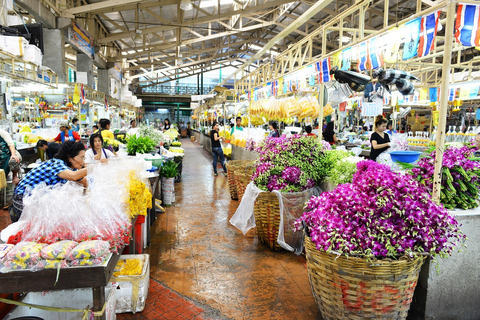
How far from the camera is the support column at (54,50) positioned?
10.1 m

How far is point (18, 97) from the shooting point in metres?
11.7

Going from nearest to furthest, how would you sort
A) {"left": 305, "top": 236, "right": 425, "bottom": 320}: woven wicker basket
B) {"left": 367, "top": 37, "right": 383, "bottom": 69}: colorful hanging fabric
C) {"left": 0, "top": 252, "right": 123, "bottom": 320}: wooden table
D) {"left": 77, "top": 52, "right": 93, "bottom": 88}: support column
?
1. {"left": 0, "top": 252, "right": 123, "bottom": 320}: wooden table
2. {"left": 305, "top": 236, "right": 425, "bottom": 320}: woven wicker basket
3. {"left": 367, "top": 37, "right": 383, "bottom": 69}: colorful hanging fabric
4. {"left": 77, "top": 52, "right": 93, "bottom": 88}: support column

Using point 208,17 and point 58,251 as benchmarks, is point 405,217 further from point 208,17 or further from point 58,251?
point 208,17

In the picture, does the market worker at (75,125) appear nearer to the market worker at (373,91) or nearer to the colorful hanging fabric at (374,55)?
the market worker at (373,91)

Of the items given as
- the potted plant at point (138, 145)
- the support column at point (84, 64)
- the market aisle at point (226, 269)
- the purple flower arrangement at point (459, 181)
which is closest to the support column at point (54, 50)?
the support column at point (84, 64)

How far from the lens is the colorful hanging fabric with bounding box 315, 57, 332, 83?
15.8 feet

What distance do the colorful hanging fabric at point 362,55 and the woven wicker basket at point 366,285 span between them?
242cm

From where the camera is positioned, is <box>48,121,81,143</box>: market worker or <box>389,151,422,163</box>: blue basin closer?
<box>389,151,422,163</box>: blue basin

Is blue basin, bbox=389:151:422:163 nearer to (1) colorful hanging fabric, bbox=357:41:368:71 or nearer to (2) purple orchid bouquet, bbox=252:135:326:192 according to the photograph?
(2) purple orchid bouquet, bbox=252:135:326:192

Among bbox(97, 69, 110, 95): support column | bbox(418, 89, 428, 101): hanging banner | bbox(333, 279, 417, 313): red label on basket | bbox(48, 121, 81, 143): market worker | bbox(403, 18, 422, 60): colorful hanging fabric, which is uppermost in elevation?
bbox(97, 69, 110, 95): support column

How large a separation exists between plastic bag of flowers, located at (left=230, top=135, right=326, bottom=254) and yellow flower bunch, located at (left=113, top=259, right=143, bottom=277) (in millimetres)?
1544

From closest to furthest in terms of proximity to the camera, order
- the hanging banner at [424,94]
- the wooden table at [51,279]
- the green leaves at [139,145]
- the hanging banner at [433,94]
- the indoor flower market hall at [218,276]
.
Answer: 1. the wooden table at [51,279]
2. the indoor flower market hall at [218,276]
3. the green leaves at [139,145]
4. the hanging banner at [433,94]
5. the hanging banner at [424,94]

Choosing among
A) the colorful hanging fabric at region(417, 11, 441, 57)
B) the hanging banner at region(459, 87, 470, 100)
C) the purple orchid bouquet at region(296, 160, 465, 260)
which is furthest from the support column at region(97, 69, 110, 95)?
the purple orchid bouquet at region(296, 160, 465, 260)

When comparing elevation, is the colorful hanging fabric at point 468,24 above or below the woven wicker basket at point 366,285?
above
